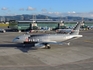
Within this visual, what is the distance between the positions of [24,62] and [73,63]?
306 inches

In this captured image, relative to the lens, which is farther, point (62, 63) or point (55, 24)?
point (55, 24)

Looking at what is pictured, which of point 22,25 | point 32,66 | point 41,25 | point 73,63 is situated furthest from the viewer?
point 41,25

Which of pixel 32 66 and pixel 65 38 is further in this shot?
pixel 65 38

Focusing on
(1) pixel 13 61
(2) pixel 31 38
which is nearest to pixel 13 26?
(2) pixel 31 38

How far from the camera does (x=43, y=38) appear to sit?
49.0 meters

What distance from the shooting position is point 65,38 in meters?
50.4

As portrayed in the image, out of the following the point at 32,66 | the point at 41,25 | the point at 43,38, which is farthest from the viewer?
the point at 41,25

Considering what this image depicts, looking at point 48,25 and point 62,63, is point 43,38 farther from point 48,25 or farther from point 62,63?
point 48,25

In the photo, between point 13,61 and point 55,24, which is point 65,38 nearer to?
point 13,61

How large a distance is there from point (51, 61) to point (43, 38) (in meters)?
15.8

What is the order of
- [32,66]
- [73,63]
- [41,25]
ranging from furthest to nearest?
[41,25] → [73,63] → [32,66]

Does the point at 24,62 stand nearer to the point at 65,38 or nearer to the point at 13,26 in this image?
the point at 65,38

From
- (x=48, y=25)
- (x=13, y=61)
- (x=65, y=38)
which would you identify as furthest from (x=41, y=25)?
(x=13, y=61)

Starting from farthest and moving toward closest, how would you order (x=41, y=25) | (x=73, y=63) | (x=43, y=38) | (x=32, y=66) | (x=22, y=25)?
(x=41, y=25) → (x=22, y=25) → (x=43, y=38) → (x=73, y=63) → (x=32, y=66)
